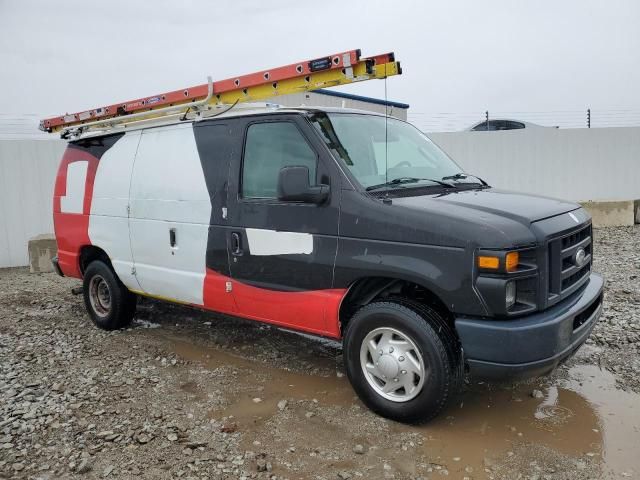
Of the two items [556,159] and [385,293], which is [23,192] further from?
[556,159]

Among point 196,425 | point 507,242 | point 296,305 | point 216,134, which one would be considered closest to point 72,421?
point 196,425

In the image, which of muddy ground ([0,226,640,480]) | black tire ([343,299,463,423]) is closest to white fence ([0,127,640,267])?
muddy ground ([0,226,640,480])

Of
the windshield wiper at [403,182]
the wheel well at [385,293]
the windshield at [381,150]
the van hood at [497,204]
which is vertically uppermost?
the windshield at [381,150]

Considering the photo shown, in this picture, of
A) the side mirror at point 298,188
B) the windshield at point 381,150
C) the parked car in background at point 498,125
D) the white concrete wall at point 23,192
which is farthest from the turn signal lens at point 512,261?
the parked car in background at point 498,125

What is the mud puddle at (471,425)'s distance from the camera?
10.4 ft

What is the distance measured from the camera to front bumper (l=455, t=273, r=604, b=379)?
3.12 meters

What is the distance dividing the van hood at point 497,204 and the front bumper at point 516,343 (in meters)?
0.62

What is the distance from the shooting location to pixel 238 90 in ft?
15.4

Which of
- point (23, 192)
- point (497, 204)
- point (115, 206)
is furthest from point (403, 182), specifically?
point (23, 192)

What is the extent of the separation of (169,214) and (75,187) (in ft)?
5.85

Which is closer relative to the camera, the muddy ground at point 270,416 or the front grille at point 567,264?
the muddy ground at point 270,416

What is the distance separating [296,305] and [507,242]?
1641 mm

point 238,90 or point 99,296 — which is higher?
point 238,90

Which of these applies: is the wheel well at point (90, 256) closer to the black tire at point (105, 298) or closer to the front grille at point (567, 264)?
the black tire at point (105, 298)
